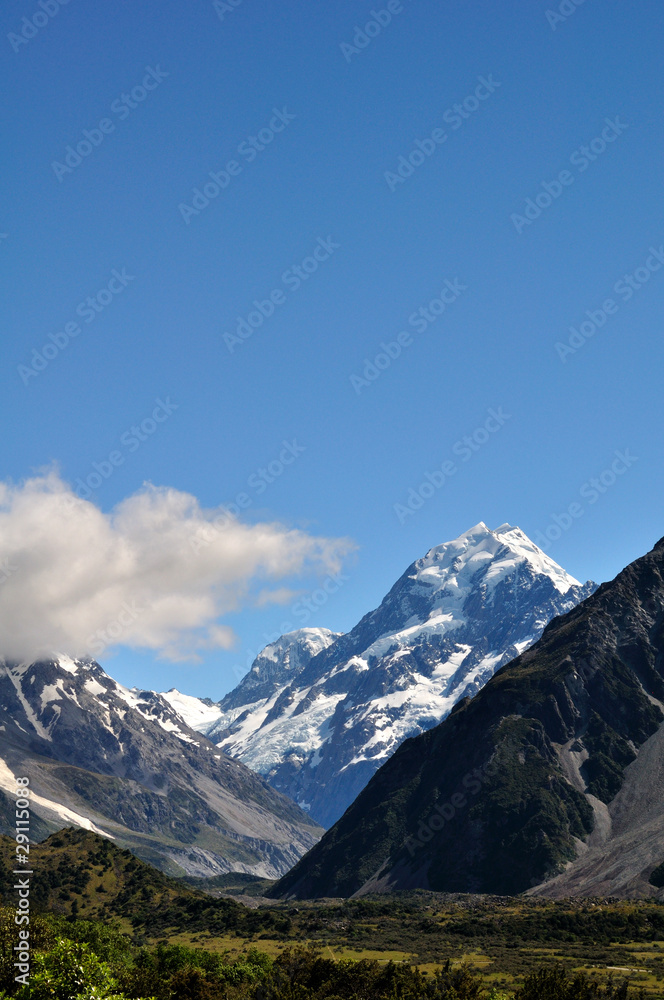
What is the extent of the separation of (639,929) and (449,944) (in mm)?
39756

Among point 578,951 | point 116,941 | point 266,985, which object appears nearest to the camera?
point 266,985

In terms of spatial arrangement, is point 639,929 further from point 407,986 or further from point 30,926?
point 30,926

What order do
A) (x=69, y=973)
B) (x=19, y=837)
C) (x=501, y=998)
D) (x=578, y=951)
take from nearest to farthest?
(x=69, y=973), (x=19, y=837), (x=501, y=998), (x=578, y=951)

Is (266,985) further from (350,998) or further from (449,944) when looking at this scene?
(449,944)

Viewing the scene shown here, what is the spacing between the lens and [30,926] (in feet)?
304

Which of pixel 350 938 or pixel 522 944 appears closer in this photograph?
pixel 522 944

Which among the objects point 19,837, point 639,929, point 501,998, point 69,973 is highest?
point 19,837

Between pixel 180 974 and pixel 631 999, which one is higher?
pixel 180 974

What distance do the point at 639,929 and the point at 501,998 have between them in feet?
390

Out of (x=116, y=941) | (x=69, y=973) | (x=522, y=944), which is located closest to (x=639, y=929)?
(x=522, y=944)

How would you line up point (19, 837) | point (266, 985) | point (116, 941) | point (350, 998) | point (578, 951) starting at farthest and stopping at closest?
point (578, 951) < point (116, 941) < point (266, 985) < point (350, 998) < point (19, 837)

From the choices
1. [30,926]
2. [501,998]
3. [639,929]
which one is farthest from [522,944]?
[30,926]

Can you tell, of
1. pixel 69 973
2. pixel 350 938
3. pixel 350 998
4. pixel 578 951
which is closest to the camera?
pixel 69 973

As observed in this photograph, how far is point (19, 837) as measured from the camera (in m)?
84.0
